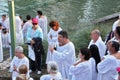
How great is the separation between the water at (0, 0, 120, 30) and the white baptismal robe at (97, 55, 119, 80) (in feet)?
35.8

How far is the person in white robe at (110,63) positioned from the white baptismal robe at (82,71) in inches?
13.4

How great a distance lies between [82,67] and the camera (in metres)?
7.98

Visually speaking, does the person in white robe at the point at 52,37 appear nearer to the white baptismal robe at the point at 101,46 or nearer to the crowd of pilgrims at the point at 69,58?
the crowd of pilgrims at the point at 69,58

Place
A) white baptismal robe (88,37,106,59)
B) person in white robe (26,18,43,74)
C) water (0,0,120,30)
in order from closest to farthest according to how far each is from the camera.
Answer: white baptismal robe (88,37,106,59) → person in white robe (26,18,43,74) → water (0,0,120,30)

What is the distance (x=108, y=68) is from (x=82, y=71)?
0.73m

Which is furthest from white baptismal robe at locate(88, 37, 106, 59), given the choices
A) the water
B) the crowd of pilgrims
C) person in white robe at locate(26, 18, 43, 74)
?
the water

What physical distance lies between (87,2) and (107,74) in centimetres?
1787

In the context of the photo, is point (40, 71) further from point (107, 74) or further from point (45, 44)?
point (107, 74)

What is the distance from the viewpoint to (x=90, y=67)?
26.4 feet

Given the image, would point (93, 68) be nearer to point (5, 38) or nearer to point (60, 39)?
point (60, 39)

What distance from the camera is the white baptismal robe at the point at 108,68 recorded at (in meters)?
7.47

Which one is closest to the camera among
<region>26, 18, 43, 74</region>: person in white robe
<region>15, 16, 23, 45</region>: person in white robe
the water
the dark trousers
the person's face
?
the person's face

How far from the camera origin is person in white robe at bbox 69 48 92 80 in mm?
7841

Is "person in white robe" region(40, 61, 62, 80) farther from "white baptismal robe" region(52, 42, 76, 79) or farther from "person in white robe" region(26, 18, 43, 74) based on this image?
"person in white robe" region(26, 18, 43, 74)
